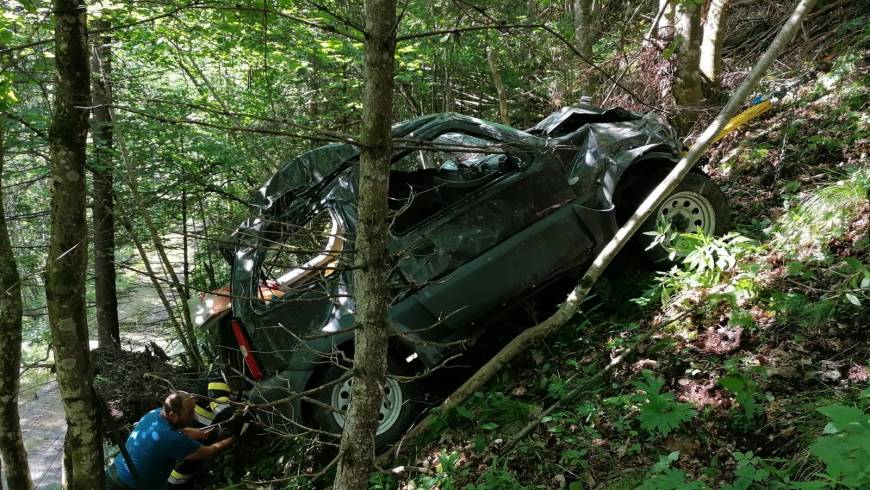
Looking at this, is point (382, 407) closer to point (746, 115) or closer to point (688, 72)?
point (746, 115)

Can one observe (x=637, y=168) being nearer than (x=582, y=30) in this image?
Yes

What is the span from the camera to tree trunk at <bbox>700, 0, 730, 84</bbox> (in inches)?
277

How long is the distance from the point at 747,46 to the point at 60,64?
27.1 ft

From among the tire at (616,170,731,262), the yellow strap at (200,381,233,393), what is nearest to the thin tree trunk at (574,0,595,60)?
→ the tire at (616,170,731,262)

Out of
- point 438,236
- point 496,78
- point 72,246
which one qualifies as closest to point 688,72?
point 496,78

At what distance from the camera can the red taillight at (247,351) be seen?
469cm

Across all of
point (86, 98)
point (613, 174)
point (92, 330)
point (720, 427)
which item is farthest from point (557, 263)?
point (92, 330)

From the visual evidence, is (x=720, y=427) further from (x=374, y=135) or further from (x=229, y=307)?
(x=229, y=307)

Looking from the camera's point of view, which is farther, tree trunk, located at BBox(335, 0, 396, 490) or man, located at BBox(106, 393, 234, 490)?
man, located at BBox(106, 393, 234, 490)

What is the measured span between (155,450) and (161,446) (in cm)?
6

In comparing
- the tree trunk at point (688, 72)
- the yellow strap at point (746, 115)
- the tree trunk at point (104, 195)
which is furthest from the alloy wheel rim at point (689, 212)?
the tree trunk at point (104, 195)

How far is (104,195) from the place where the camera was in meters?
8.68

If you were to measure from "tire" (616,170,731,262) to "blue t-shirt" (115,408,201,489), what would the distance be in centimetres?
419

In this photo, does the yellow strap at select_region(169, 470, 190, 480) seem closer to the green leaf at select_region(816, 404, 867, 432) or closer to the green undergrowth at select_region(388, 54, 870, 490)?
the green undergrowth at select_region(388, 54, 870, 490)
